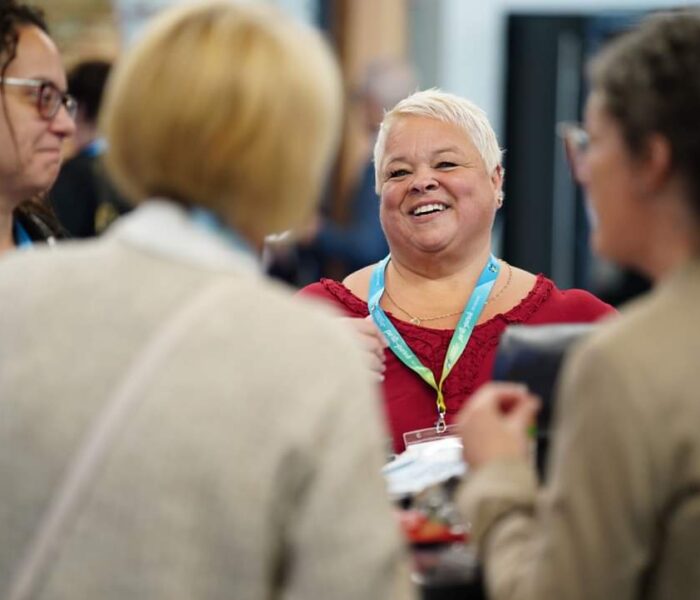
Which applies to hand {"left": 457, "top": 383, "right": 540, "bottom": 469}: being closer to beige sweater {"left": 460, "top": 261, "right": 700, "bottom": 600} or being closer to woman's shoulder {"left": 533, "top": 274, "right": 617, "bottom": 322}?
beige sweater {"left": 460, "top": 261, "right": 700, "bottom": 600}

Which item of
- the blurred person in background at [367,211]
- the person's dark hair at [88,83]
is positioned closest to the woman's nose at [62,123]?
the person's dark hair at [88,83]

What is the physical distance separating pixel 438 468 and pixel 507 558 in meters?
0.53

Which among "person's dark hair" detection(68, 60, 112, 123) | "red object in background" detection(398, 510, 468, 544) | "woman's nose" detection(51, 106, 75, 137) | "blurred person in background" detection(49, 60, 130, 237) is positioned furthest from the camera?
"person's dark hair" detection(68, 60, 112, 123)

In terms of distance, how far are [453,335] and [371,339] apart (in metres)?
0.31

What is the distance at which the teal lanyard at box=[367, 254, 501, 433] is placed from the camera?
10.5ft

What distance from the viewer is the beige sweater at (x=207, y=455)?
159 centimetres

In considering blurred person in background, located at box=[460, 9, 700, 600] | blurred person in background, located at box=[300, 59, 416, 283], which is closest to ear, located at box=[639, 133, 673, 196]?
blurred person in background, located at box=[460, 9, 700, 600]

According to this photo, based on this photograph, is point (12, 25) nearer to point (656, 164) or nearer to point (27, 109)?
point (27, 109)

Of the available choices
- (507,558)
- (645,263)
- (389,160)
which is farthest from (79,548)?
(389,160)

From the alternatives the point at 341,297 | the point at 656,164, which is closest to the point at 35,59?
the point at 341,297

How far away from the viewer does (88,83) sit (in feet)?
17.4

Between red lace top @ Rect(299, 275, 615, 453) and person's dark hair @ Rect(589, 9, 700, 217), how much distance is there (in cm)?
147

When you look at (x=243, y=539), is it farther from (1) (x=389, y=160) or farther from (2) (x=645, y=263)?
(1) (x=389, y=160)

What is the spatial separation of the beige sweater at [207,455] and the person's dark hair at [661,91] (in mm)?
478
